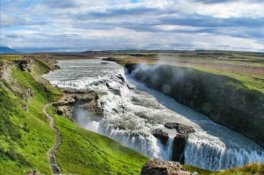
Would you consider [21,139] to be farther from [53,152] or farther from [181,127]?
[181,127]

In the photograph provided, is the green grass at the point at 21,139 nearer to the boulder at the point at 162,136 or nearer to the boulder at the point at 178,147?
the boulder at the point at 162,136

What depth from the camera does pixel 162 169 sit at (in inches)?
916

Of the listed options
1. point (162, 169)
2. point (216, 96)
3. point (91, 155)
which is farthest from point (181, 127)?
point (162, 169)

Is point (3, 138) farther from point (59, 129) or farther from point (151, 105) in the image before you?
point (151, 105)

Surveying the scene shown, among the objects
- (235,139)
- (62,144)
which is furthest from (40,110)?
(235,139)

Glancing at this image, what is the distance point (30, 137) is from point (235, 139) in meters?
42.5

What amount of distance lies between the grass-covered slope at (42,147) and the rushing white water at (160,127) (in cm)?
665

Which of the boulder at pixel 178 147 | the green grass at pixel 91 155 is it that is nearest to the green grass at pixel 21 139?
the green grass at pixel 91 155

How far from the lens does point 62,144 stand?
54.0m

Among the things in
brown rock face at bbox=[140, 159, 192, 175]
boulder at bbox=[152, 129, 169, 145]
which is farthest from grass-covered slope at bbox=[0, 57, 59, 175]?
boulder at bbox=[152, 129, 169, 145]

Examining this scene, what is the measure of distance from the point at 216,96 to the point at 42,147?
5878 centimetres

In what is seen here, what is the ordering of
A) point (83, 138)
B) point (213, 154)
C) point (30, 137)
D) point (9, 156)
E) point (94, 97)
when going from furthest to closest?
1. point (94, 97)
2. point (213, 154)
3. point (83, 138)
4. point (30, 137)
5. point (9, 156)

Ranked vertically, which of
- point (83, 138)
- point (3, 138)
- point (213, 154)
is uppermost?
point (3, 138)

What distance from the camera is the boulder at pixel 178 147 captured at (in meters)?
71.1
